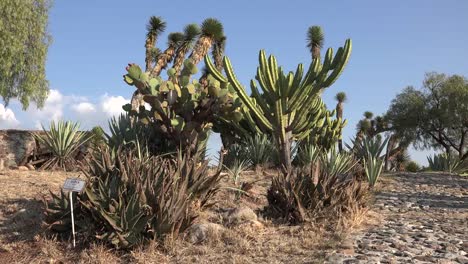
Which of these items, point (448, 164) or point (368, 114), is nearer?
point (448, 164)

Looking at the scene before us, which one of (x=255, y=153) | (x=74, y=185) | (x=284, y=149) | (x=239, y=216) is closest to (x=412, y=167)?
(x=255, y=153)

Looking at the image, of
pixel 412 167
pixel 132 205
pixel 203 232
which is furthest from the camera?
pixel 412 167

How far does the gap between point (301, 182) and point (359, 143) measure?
847 centimetres

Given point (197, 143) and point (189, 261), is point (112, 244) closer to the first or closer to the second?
point (189, 261)

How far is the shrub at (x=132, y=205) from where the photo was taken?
21.9 feet

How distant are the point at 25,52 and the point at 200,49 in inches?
335

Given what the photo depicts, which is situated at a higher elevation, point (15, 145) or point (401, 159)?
point (401, 159)

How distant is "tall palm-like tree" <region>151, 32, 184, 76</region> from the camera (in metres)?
26.7

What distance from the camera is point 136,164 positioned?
753 cm

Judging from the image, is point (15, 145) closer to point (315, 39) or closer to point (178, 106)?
point (178, 106)

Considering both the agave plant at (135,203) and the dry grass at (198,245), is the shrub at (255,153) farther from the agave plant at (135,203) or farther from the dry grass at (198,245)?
the agave plant at (135,203)

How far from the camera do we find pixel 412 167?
35.4 metres

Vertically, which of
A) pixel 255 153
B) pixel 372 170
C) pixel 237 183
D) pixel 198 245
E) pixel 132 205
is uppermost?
pixel 255 153

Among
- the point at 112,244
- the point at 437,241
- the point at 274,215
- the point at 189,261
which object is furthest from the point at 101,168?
the point at 437,241
